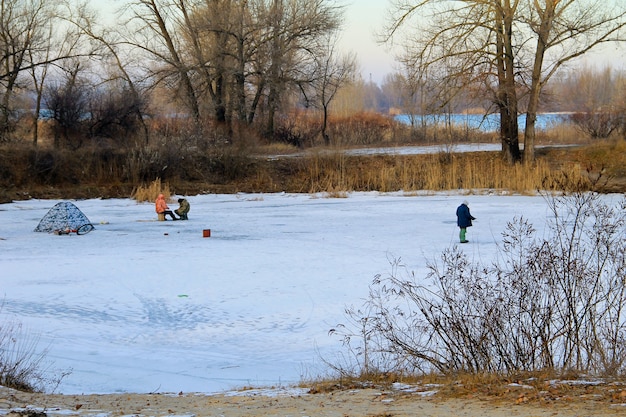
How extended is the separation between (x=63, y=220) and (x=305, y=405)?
53.0 feet

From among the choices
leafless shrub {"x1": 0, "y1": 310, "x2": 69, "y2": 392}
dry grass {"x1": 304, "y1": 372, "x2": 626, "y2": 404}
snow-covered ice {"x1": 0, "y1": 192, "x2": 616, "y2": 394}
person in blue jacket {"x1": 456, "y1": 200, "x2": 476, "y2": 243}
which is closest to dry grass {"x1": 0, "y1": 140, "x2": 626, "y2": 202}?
snow-covered ice {"x1": 0, "y1": 192, "x2": 616, "y2": 394}

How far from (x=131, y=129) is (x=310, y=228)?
21860 millimetres

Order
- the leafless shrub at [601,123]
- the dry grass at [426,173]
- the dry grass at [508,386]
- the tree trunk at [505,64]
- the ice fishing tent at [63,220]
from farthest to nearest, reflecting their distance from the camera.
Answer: the leafless shrub at [601,123] → the tree trunk at [505,64] → the dry grass at [426,173] → the ice fishing tent at [63,220] → the dry grass at [508,386]

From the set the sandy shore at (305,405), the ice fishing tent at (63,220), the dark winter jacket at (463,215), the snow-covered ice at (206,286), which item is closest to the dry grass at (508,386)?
the sandy shore at (305,405)

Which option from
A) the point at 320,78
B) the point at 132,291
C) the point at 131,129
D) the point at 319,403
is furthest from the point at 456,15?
the point at 319,403

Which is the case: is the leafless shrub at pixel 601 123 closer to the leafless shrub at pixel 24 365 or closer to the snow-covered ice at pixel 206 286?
the snow-covered ice at pixel 206 286

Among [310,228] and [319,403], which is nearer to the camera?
[319,403]

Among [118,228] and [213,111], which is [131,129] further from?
[118,228]

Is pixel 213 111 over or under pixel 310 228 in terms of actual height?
over

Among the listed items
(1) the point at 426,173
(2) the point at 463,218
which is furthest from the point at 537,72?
(2) the point at 463,218

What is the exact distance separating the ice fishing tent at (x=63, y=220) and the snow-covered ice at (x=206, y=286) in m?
0.48

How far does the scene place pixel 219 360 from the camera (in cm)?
1021

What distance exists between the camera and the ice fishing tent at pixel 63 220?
2127 centimetres

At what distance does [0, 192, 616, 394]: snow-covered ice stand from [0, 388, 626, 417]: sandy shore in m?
1.55
